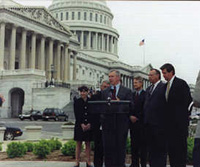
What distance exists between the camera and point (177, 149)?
8.05 metres

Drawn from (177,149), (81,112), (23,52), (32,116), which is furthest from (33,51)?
(177,149)

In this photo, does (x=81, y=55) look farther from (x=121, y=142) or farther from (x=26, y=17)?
(x=121, y=142)

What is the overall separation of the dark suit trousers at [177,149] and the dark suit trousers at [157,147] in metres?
0.25

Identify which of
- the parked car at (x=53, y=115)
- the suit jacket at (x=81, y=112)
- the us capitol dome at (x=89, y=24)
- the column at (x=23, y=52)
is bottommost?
the parked car at (x=53, y=115)

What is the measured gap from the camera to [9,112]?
2080 inches

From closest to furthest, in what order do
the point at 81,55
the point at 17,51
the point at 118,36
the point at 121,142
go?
the point at 121,142
the point at 17,51
the point at 81,55
the point at 118,36

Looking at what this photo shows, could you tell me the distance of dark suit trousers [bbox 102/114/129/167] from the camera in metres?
7.02

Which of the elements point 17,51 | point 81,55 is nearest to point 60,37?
point 17,51

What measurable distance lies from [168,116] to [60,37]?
215 ft

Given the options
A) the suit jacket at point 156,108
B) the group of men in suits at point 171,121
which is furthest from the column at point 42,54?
the group of men in suits at point 171,121

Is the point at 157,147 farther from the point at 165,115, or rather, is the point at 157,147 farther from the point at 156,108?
the point at 156,108

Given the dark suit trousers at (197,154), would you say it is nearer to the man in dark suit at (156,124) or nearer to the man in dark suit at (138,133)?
the man in dark suit at (156,124)

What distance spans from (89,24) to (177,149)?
11104 cm

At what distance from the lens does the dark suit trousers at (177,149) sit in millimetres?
8023
